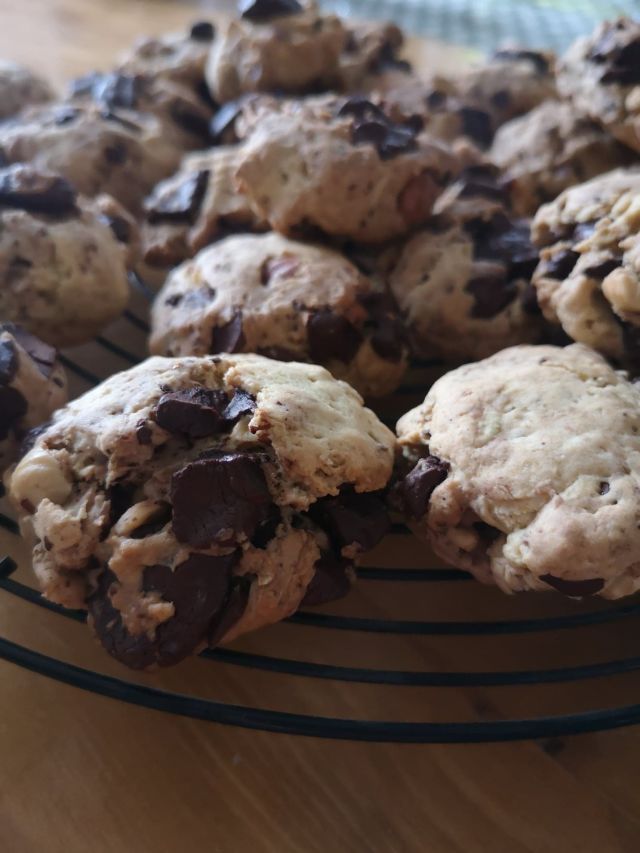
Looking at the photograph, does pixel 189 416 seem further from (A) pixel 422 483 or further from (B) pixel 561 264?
(B) pixel 561 264

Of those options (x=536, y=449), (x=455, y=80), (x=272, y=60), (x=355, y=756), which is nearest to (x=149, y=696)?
(x=355, y=756)

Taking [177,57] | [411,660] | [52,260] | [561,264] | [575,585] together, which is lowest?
[411,660]

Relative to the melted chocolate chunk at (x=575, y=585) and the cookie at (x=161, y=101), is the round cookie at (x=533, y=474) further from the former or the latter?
the cookie at (x=161, y=101)

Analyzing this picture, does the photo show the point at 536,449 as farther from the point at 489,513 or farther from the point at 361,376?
the point at 361,376

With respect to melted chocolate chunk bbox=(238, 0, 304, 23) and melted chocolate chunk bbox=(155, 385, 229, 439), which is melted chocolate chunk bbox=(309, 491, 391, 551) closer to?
melted chocolate chunk bbox=(155, 385, 229, 439)

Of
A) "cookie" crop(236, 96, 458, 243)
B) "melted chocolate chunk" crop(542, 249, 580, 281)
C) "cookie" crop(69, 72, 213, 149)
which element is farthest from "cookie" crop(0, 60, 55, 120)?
"melted chocolate chunk" crop(542, 249, 580, 281)

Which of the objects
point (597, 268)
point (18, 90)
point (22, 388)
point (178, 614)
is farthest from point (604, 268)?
point (18, 90)
